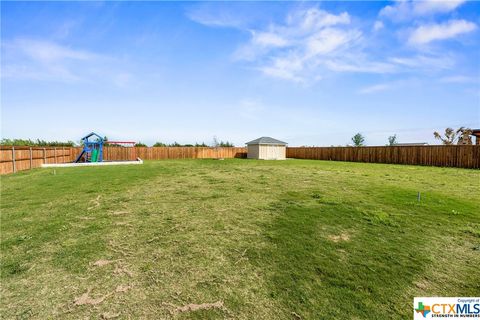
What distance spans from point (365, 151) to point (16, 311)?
26.5 m

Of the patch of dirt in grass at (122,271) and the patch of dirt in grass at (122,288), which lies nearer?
the patch of dirt in grass at (122,288)

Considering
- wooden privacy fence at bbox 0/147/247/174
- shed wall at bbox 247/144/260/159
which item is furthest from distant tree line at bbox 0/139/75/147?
shed wall at bbox 247/144/260/159

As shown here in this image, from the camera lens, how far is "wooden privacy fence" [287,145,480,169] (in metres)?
16.6

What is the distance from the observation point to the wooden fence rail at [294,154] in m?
15.1

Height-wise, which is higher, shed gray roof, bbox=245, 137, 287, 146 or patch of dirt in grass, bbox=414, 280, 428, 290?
shed gray roof, bbox=245, 137, 287, 146

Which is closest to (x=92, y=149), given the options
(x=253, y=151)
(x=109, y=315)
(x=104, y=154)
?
(x=104, y=154)

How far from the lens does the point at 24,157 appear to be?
594 inches

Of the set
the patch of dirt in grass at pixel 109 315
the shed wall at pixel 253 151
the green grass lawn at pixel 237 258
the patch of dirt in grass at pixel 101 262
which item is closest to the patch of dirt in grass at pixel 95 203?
the green grass lawn at pixel 237 258

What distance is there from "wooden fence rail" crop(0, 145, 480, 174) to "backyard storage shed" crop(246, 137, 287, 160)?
2.80 metres

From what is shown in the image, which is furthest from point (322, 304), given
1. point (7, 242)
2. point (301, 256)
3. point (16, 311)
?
point (7, 242)

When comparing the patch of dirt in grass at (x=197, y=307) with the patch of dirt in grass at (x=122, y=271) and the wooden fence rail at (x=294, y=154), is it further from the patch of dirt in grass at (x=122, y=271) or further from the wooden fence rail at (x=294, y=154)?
the wooden fence rail at (x=294, y=154)

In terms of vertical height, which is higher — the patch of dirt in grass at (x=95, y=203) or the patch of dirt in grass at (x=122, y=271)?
the patch of dirt in grass at (x=95, y=203)

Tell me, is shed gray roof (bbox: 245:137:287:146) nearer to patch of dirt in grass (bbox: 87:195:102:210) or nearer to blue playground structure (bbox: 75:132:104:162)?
blue playground structure (bbox: 75:132:104:162)

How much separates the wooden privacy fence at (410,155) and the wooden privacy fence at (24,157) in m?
26.3
